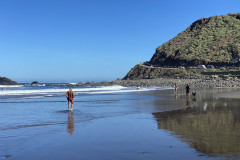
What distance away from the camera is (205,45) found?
112 metres

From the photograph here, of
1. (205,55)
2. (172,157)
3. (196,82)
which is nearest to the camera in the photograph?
(172,157)

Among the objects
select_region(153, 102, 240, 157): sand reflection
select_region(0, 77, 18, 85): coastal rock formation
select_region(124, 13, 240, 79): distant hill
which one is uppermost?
select_region(124, 13, 240, 79): distant hill

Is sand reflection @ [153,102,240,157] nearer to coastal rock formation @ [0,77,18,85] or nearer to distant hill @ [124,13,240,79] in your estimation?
distant hill @ [124,13,240,79]

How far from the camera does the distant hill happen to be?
98.7 meters

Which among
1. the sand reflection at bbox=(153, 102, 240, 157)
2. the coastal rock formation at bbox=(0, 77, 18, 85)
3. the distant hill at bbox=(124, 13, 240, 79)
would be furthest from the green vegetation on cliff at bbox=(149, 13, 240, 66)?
the sand reflection at bbox=(153, 102, 240, 157)

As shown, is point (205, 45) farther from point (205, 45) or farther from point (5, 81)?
point (5, 81)

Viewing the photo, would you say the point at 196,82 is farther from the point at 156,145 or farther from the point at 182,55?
the point at 156,145

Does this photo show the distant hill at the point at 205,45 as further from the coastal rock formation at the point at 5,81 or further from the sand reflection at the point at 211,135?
the sand reflection at the point at 211,135

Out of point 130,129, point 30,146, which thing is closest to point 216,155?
point 130,129

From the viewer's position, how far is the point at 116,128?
9.90 meters

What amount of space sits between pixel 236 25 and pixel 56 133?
133755mm

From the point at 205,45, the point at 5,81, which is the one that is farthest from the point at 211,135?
the point at 5,81

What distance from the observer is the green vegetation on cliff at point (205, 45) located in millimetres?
99225

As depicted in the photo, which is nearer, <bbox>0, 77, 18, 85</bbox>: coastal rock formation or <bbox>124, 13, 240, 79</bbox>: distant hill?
<bbox>124, 13, 240, 79</bbox>: distant hill
